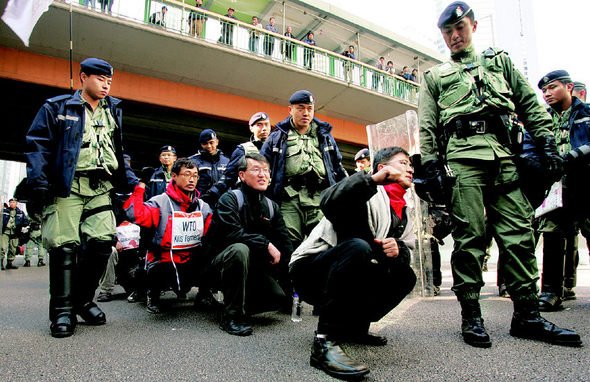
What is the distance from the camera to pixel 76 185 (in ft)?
8.48

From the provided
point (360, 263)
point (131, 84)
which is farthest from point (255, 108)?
point (360, 263)

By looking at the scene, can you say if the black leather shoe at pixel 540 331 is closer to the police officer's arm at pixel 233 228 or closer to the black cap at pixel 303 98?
the police officer's arm at pixel 233 228

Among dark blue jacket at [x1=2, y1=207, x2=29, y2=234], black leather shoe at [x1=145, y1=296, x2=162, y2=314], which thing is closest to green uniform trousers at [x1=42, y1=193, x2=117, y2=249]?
black leather shoe at [x1=145, y1=296, x2=162, y2=314]

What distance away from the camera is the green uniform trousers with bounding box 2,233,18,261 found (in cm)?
1005

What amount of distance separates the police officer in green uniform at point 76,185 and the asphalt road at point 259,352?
0.91ft

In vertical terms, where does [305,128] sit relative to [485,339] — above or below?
above

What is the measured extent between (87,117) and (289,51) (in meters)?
9.99

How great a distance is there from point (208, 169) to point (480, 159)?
3.41m

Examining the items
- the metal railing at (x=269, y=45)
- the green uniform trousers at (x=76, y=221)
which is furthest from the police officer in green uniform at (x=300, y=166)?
the metal railing at (x=269, y=45)

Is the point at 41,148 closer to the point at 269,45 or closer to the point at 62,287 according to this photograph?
the point at 62,287

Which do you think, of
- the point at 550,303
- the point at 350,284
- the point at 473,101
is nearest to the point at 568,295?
the point at 550,303

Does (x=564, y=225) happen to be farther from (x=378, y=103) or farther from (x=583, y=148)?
(x=378, y=103)

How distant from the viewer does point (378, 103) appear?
529 inches

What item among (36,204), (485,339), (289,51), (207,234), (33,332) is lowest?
(33,332)
